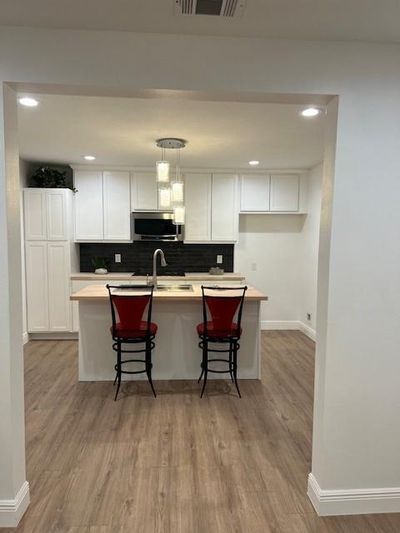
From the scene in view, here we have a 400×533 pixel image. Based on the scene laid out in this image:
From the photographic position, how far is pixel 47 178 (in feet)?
16.4

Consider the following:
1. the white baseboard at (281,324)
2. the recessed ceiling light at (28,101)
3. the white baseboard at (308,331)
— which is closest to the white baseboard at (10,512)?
the recessed ceiling light at (28,101)

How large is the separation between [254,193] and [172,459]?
4.02 metres

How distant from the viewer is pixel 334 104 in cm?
187

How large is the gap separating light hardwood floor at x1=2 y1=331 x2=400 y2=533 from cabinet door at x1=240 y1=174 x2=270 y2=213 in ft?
8.78

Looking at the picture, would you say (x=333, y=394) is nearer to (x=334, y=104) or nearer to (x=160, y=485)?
(x=160, y=485)

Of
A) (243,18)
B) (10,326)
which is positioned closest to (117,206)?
(10,326)

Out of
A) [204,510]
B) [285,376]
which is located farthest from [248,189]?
[204,510]

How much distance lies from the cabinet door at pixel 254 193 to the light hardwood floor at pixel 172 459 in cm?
268

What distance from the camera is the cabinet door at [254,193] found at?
545cm

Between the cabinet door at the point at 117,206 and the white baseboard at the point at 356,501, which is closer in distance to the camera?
the white baseboard at the point at 356,501

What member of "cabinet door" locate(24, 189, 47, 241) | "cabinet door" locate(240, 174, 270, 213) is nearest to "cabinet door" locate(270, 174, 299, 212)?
"cabinet door" locate(240, 174, 270, 213)

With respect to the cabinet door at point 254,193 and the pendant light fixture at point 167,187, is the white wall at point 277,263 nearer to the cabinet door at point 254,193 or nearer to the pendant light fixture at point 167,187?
the cabinet door at point 254,193

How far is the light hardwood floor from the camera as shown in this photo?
1907 millimetres

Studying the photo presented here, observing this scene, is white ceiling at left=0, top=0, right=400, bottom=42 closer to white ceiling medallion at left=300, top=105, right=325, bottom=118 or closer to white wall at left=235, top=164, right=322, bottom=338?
white ceiling medallion at left=300, top=105, right=325, bottom=118
